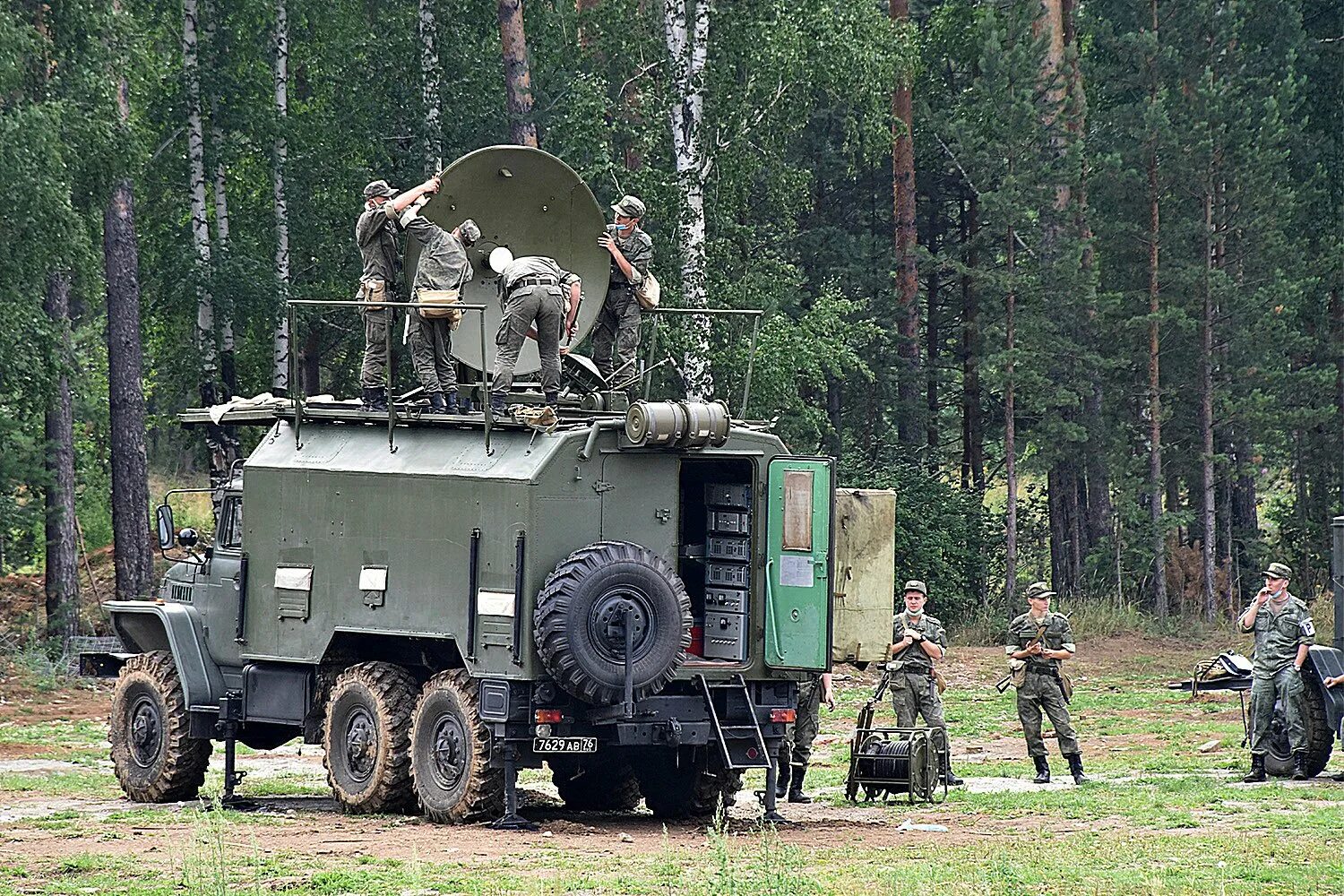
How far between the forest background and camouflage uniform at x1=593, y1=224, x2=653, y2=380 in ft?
32.4

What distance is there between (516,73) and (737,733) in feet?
58.8

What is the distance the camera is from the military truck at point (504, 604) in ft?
44.5

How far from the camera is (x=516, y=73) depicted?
99.9ft

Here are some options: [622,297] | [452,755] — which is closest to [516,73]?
[622,297]

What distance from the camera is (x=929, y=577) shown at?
3391cm

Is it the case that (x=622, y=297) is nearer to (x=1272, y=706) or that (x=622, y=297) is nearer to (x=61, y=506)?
(x=1272, y=706)

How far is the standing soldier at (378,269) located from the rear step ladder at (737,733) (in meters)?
3.32

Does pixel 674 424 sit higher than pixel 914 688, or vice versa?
pixel 674 424

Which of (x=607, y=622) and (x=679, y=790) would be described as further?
(x=679, y=790)

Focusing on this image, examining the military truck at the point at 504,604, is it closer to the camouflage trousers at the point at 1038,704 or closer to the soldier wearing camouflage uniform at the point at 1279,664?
the camouflage trousers at the point at 1038,704

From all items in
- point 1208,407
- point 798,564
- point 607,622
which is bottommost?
point 607,622

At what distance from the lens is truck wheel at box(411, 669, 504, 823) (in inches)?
543

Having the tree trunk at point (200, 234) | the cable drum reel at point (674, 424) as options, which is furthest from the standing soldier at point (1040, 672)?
the tree trunk at point (200, 234)

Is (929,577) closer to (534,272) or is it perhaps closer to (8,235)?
(8,235)
